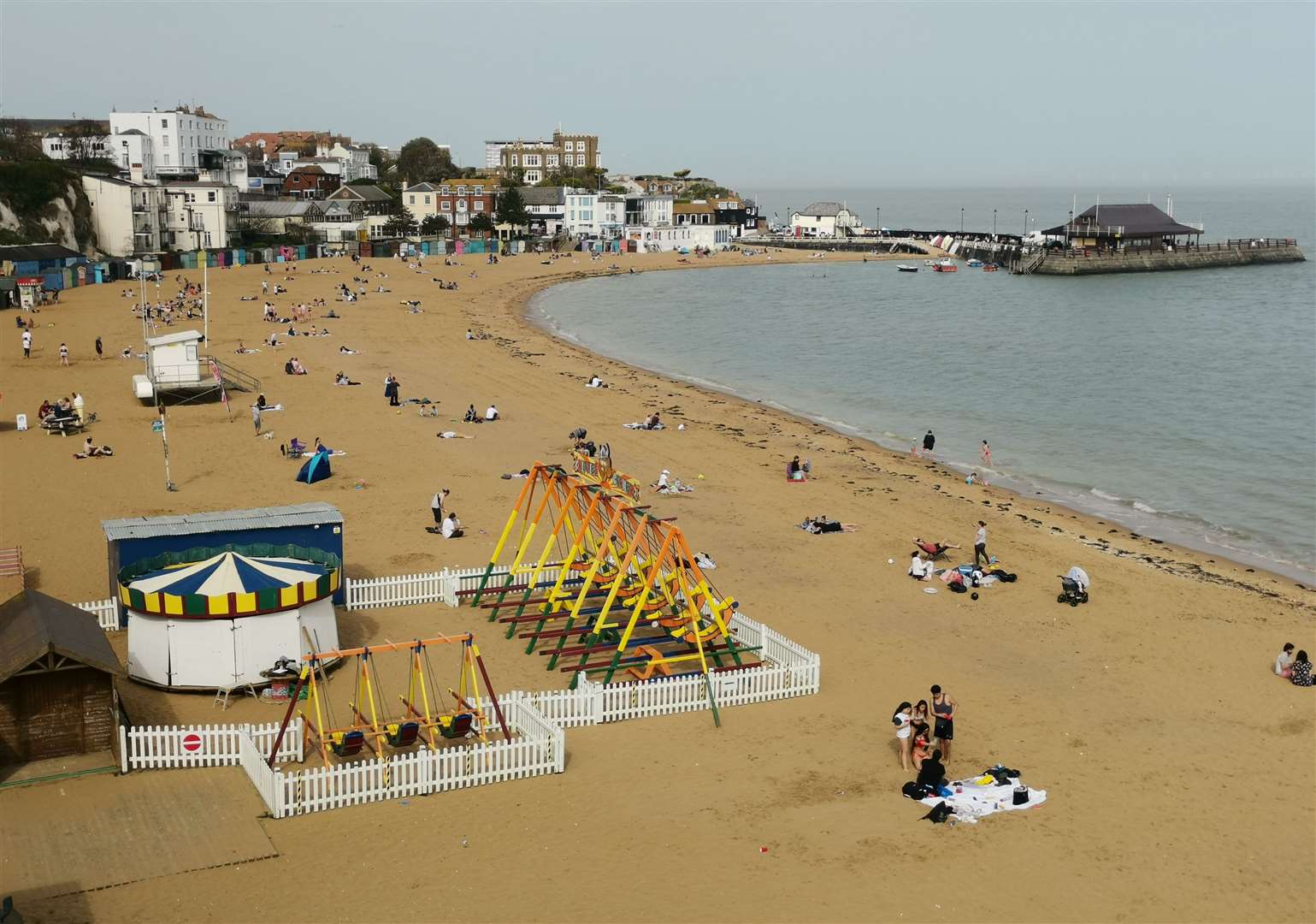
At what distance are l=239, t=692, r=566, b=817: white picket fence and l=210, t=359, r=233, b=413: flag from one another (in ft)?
79.0

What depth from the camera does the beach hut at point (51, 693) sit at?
1411 cm

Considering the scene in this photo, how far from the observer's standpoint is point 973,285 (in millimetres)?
104875

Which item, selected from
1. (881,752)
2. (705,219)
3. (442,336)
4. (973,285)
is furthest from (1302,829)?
(705,219)

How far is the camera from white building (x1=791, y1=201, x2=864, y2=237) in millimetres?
156375

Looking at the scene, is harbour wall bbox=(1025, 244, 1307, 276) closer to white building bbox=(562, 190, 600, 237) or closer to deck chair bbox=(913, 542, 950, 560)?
white building bbox=(562, 190, 600, 237)

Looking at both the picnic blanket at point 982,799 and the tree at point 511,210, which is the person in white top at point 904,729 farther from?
the tree at point 511,210

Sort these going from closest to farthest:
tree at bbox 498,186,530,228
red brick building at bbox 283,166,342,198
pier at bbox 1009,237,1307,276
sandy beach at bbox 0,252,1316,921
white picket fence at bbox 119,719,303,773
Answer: sandy beach at bbox 0,252,1316,921 < white picket fence at bbox 119,719,303,773 < pier at bbox 1009,237,1307,276 < tree at bbox 498,186,530,228 < red brick building at bbox 283,166,342,198

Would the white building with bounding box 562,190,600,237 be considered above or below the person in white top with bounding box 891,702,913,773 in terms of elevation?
above

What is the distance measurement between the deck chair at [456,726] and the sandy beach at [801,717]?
2.71ft

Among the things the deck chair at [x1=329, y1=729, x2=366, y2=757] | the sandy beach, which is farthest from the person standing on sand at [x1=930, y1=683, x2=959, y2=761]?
the deck chair at [x1=329, y1=729, x2=366, y2=757]

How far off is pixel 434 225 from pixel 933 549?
106551 mm

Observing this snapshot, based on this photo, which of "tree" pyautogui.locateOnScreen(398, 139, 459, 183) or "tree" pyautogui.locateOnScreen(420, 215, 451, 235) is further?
"tree" pyautogui.locateOnScreen(398, 139, 459, 183)

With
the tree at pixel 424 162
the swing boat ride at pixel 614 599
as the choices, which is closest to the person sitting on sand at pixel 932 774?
the swing boat ride at pixel 614 599

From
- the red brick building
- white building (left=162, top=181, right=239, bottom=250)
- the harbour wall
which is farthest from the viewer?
the red brick building
